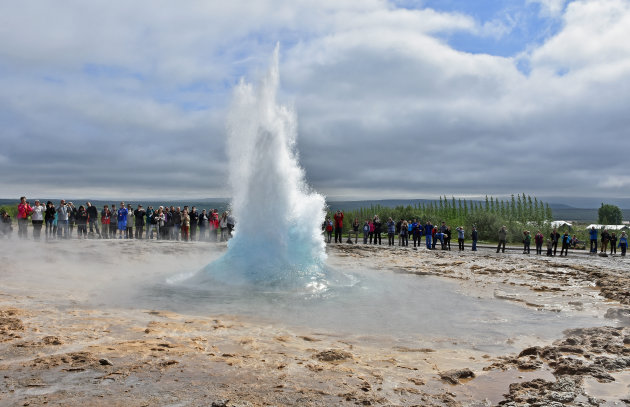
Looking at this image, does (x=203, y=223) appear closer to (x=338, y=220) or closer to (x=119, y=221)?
(x=119, y=221)

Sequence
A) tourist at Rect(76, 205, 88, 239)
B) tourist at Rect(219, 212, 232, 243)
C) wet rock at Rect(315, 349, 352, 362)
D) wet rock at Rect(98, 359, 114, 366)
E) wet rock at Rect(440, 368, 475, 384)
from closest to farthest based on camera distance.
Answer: wet rock at Rect(98, 359, 114, 366) < wet rock at Rect(440, 368, 475, 384) < wet rock at Rect(315, 349, 352, 362) < tourist at Rect(76, 205, 88, 239) < tourist at Rect(219, 212, 232, 243)

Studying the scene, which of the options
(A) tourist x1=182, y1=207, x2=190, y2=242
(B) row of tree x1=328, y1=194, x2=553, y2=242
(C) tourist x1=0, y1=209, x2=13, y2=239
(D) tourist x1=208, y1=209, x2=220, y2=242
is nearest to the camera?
(C) tourist x1=0, y1=209, x2=13, y2=239

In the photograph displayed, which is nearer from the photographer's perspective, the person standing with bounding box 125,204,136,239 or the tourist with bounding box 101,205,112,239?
the person standing with bounding box 125,204,136,239

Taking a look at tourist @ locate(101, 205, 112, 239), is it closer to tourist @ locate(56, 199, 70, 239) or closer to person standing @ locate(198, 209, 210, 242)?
tourist @ locate(56, 199, 70, 239)

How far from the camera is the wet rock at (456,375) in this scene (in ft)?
15.3

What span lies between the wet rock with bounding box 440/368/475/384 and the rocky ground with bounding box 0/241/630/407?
13 millimetres

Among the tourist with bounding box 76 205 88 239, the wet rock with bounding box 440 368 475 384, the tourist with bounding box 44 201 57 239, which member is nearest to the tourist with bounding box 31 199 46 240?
the tourist with bounding box 44 201 57 239

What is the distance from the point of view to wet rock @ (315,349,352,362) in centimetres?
514

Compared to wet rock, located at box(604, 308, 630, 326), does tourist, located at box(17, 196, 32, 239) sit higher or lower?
higher

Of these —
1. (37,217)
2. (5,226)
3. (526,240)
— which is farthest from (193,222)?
(526,240)

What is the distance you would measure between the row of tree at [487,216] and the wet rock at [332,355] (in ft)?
86.7

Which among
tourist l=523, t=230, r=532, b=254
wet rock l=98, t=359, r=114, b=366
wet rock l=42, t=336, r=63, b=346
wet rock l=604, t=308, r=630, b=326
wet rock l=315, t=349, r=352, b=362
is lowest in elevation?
wet rock l=604, t=308, r=630, b=326

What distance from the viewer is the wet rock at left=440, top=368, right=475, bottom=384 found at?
4.65 metres

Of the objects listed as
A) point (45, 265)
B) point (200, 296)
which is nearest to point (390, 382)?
point (200, 296)
